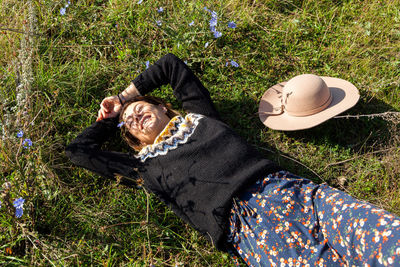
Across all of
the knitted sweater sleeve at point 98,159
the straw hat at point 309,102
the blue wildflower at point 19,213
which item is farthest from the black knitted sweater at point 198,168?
the blue wildflower at point 19,213

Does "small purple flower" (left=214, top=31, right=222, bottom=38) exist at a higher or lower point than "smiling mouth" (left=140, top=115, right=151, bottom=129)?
higher

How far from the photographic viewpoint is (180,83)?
10.9 feet

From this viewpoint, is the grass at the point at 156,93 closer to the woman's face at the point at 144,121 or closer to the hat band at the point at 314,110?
the hat band at the point at 314,110

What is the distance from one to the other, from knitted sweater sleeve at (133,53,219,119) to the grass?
0.38 meters

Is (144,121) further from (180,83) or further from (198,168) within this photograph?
(198,168)

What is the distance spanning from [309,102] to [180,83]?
47.0 inches

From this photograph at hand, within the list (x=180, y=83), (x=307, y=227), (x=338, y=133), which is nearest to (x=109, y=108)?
(x=180, y=83)

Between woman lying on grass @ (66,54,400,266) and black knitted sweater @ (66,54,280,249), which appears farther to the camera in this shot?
black knitted sweater @ (66,54,280,249)

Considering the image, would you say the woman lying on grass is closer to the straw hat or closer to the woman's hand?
the woman's hand

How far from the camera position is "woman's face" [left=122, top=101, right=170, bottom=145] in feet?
10.2

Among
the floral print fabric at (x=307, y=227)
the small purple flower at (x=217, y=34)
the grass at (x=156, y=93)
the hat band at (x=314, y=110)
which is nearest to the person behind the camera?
the floral print fabric at (x=307, y=227)

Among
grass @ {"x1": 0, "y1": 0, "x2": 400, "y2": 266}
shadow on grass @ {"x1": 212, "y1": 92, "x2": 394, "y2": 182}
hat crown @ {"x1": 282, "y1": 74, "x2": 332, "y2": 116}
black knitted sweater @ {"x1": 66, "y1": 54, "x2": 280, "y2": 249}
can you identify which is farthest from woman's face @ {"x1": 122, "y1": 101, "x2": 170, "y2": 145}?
hat crown @ {"x1": 282, "y1": 74, "x2": 332, "y2": 116}

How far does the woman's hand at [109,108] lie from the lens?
3.38 metres

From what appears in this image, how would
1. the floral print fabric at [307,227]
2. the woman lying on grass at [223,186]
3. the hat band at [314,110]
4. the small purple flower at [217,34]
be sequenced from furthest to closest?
the small purple flower at [217,34]
the hat band at [314,110]
the woman lying on grass at [223,186]
the floral print fabric at [307,227]
